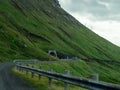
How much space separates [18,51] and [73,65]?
38.6 m

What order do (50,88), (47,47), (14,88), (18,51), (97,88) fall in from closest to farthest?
(97,88) < (14,88) < (50,88) < (18,51) < (47,47)

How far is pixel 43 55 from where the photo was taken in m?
167

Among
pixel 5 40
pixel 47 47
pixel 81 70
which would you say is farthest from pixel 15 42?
pixel 81 70

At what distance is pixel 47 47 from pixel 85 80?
182 meters

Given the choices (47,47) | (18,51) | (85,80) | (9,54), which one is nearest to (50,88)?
(85,80)

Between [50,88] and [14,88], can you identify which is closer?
[14,88]

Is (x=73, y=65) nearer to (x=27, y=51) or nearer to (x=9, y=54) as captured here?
(x=9, y=54)

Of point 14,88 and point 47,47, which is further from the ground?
point 47,47

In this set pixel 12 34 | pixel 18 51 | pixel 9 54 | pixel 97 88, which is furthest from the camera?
pixel 12 34

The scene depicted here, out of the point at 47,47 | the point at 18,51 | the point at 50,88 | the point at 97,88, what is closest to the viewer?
the point at 97,88

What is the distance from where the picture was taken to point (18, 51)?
518ft

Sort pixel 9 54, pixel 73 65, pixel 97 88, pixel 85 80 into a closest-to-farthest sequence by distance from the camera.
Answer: pixel 97 88
pixel 85 80
pixel 73 65
pixel 9 54

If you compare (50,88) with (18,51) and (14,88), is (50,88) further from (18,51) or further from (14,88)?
(18,51)

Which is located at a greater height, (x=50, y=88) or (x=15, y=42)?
(x=15, y=42)
